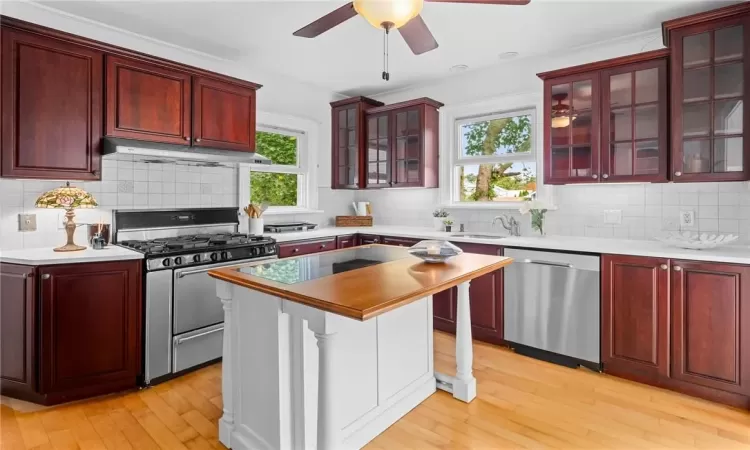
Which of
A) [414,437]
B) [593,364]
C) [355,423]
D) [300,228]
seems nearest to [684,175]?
[593,364]

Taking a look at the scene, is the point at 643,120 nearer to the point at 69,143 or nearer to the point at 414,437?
→ the point at 414,437

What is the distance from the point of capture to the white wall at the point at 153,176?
270cm

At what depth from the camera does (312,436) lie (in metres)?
1.83

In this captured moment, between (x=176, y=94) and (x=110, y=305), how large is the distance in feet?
5.45

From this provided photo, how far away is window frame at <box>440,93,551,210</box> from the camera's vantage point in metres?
3.77

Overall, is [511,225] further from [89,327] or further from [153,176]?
[89,327]

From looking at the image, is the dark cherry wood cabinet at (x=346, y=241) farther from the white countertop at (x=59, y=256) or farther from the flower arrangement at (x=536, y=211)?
the white countertop at (x=59, y=256)

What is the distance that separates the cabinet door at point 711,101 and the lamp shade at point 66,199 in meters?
4.06

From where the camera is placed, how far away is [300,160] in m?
4.63

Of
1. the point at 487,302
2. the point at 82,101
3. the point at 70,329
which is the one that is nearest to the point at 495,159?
the point at 487,302

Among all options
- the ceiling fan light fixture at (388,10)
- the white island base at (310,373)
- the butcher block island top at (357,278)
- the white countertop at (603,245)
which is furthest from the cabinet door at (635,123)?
the ceiling fan light fixture at (388,10)

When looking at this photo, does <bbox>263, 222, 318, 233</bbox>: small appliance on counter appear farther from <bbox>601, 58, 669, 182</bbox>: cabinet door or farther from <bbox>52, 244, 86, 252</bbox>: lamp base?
<bbox>601, 58, 669, 182</bbox>: cabinet door

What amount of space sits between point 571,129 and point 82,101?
11.9ft

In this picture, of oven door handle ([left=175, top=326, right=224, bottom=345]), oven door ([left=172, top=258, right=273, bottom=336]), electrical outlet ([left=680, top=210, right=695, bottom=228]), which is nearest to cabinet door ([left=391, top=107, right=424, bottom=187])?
oven door ([left=172, top=258, right=273, bottom=336])
